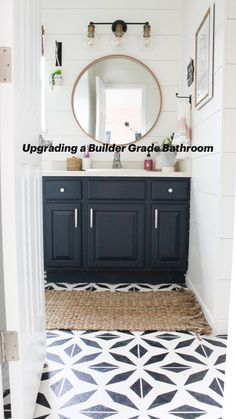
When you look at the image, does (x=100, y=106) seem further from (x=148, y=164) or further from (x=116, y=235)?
(x=116, y=235)

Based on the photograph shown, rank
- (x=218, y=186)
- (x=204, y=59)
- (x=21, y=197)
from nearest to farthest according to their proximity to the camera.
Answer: (x=21, y=197)
(x=218, y=186)
(x=204, y=59)

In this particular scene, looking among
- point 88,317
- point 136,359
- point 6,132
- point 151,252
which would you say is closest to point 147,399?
point 136,359

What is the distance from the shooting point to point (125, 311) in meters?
2.22

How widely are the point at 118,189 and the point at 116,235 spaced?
0.35 metres

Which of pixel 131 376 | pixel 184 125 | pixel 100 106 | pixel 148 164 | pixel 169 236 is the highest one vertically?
pixel 100 106

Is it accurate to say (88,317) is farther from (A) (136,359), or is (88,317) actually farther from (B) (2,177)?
(B) (2,177)

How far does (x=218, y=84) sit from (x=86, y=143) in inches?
59.6

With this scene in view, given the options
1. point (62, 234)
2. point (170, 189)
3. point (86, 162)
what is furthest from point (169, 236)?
point (86, 162)

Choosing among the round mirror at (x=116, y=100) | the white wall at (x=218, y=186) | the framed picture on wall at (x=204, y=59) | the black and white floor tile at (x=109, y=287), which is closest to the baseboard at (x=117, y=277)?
the black and white floor tile at (x=109, y=287)

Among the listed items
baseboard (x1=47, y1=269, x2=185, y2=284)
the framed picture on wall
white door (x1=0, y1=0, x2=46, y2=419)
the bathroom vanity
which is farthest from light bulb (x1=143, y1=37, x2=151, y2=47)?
baseboard (x1=47, y1=269, x2=185, y2=284)

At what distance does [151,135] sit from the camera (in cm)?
313

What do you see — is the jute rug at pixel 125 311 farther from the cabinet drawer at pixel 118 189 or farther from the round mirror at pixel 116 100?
the round mirror at pixel 116 100

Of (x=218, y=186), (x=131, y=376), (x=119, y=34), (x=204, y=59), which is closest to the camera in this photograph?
(x=131, y=376)

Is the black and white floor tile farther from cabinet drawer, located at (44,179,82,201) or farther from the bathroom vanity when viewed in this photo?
cabinet drawer, located at (44,179,82,201)
